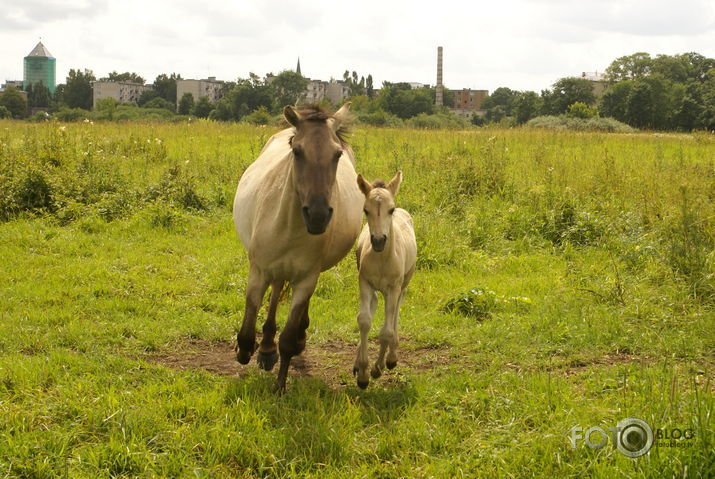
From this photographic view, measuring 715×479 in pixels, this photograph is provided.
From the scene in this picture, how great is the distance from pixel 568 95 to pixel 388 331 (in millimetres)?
70191

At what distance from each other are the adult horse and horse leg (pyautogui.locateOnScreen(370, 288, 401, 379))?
68 cm

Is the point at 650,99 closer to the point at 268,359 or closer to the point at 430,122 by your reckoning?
the point at 430,122

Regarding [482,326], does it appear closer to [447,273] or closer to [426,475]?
[447,273]

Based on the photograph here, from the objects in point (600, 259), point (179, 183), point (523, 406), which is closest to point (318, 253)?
point (523, 406)

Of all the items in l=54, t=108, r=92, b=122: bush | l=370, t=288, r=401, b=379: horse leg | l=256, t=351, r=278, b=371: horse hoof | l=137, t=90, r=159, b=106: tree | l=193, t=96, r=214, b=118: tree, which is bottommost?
l=256, t=351, r=278, b=371: horse hoof

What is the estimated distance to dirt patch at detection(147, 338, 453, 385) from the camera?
5707mm

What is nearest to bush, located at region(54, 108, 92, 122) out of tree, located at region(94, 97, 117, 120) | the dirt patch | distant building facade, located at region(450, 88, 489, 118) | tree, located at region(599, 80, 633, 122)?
tree, located at region(94, 97, 117, 120)

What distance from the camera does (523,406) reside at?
438 centimetres

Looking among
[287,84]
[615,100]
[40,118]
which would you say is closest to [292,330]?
[40,118]

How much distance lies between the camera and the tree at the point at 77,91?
83875 mm

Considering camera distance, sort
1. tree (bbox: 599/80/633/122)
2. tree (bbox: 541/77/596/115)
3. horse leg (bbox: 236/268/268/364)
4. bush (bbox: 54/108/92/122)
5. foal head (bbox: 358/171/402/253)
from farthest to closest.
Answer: tree (bbox: 541/77/596/115)
tree (bbox: 599/80/633/122)
bush (bbox: 54/108/92/122)
horse leg (bbox: 236/268/268/364)
foal head (bbox: 358/171/402/253)

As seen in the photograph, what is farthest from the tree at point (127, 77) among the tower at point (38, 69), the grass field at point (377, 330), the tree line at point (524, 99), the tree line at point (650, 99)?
the grass field at point (377, 330)

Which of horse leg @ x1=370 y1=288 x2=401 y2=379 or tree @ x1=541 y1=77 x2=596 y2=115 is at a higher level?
tree @ x1=541 y1=77 x2=596 y2=115

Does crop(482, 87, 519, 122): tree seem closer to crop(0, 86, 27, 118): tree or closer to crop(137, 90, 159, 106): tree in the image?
crop(137, 90, 159, 106): tree
